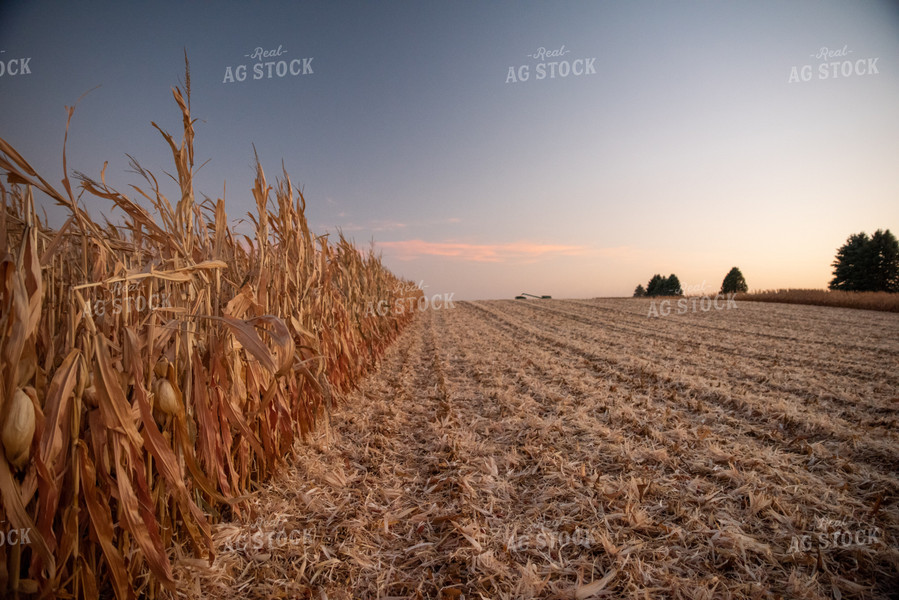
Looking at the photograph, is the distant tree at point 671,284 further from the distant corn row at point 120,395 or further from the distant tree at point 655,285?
the distant corn row at point 120,395

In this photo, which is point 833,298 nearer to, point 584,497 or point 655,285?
point 584,497

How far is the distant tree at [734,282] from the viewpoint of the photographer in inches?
1801

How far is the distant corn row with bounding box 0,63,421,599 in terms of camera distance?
117 centimetres

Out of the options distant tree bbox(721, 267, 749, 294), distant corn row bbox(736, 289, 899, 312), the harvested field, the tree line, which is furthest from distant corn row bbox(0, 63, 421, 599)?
distant tree bbox(721, 267, 749, 294)

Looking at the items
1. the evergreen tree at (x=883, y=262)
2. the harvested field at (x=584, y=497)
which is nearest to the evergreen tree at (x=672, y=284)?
the evergreen tree at (x=883, y=262)

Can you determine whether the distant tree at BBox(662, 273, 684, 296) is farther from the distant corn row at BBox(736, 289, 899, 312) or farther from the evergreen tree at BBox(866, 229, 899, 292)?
the distant corn row at BBox(736, 289, 899, 312)

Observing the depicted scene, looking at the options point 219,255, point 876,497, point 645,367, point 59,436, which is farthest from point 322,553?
point 645,367

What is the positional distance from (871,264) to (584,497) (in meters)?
58.7

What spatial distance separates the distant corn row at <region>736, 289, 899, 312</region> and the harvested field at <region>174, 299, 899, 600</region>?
17.6 m

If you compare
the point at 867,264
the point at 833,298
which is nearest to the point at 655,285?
the point at 867,264

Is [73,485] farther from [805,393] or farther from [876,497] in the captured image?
[805,393]

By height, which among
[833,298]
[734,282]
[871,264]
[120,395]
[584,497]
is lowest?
[584,497]

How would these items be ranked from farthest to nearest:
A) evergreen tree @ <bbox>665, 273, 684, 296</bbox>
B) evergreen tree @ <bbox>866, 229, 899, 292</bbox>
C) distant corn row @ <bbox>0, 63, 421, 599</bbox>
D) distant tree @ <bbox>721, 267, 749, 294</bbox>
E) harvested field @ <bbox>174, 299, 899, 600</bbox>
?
evergreen tree @ <bbox>665, 273, 684, 296</bbox> → distant tree @ <bbox>721, 267, 749, 294</bbox> → evergreen tree @ <bbox>866, 229, 899, 292</bbox> → harvested field @ <bbox>174, 299, 899, 600</bbox> → distant corn row @ <bbox>0, 63, 421, 599</bbox>

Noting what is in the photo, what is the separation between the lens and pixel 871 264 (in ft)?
127
